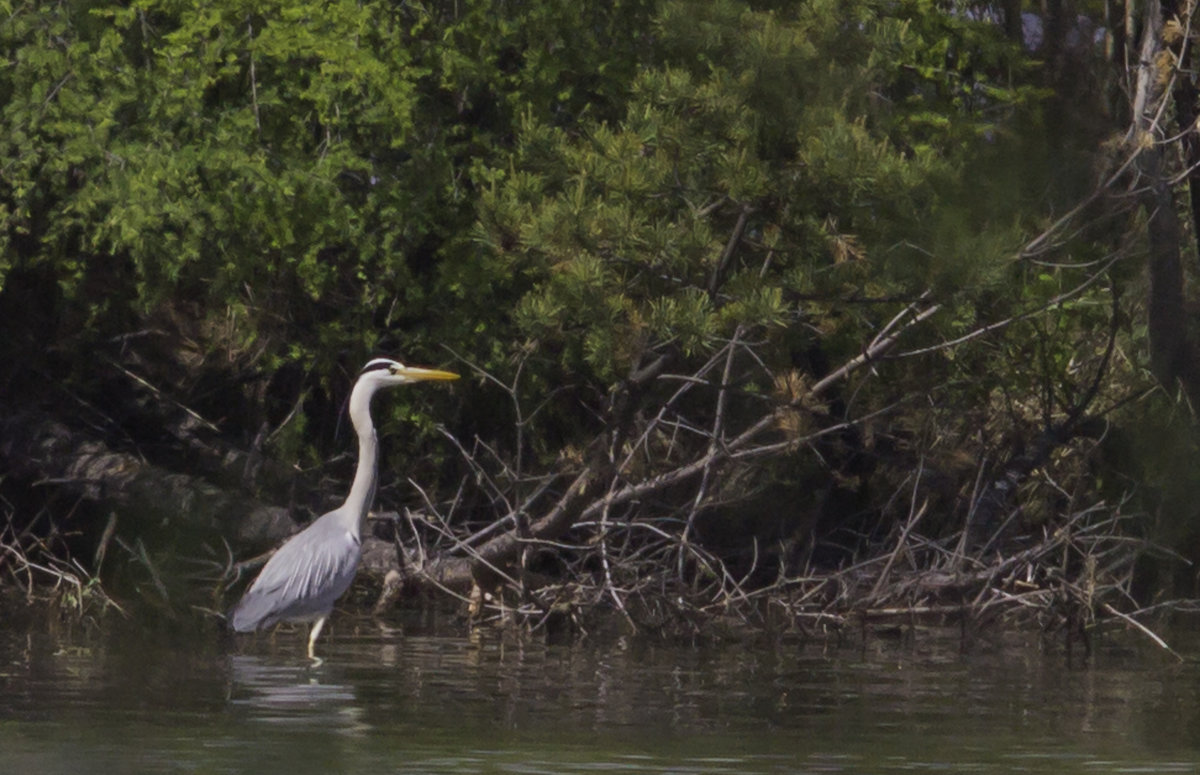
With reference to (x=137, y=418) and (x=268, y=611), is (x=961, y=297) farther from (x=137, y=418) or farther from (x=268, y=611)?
(x=137, y=418)

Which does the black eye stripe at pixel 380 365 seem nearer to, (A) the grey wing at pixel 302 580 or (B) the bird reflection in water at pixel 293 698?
(A) the grey wing at pixel 302 580

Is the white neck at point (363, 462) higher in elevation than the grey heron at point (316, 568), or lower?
higher

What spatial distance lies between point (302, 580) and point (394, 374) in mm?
1704

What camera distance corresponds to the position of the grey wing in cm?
1074

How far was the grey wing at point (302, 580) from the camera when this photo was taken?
1074cm

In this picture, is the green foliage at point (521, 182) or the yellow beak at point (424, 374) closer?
the green foliage at point (521, 182)

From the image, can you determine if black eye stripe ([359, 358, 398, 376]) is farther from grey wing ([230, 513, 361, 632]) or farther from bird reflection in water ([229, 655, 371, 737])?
bird reflection in water ([229, 655, 371, 737])

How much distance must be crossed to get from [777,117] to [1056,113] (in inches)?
123

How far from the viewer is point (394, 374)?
12.1 meters

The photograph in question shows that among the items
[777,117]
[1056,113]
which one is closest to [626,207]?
[777,117]

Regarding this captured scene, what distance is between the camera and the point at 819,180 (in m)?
11.1

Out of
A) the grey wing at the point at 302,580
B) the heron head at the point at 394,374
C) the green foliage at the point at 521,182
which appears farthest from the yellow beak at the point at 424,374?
the grey wing at the point at 302,580

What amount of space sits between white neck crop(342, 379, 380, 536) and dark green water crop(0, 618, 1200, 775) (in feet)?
2.31

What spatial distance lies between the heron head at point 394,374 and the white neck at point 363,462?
0.04 metres
